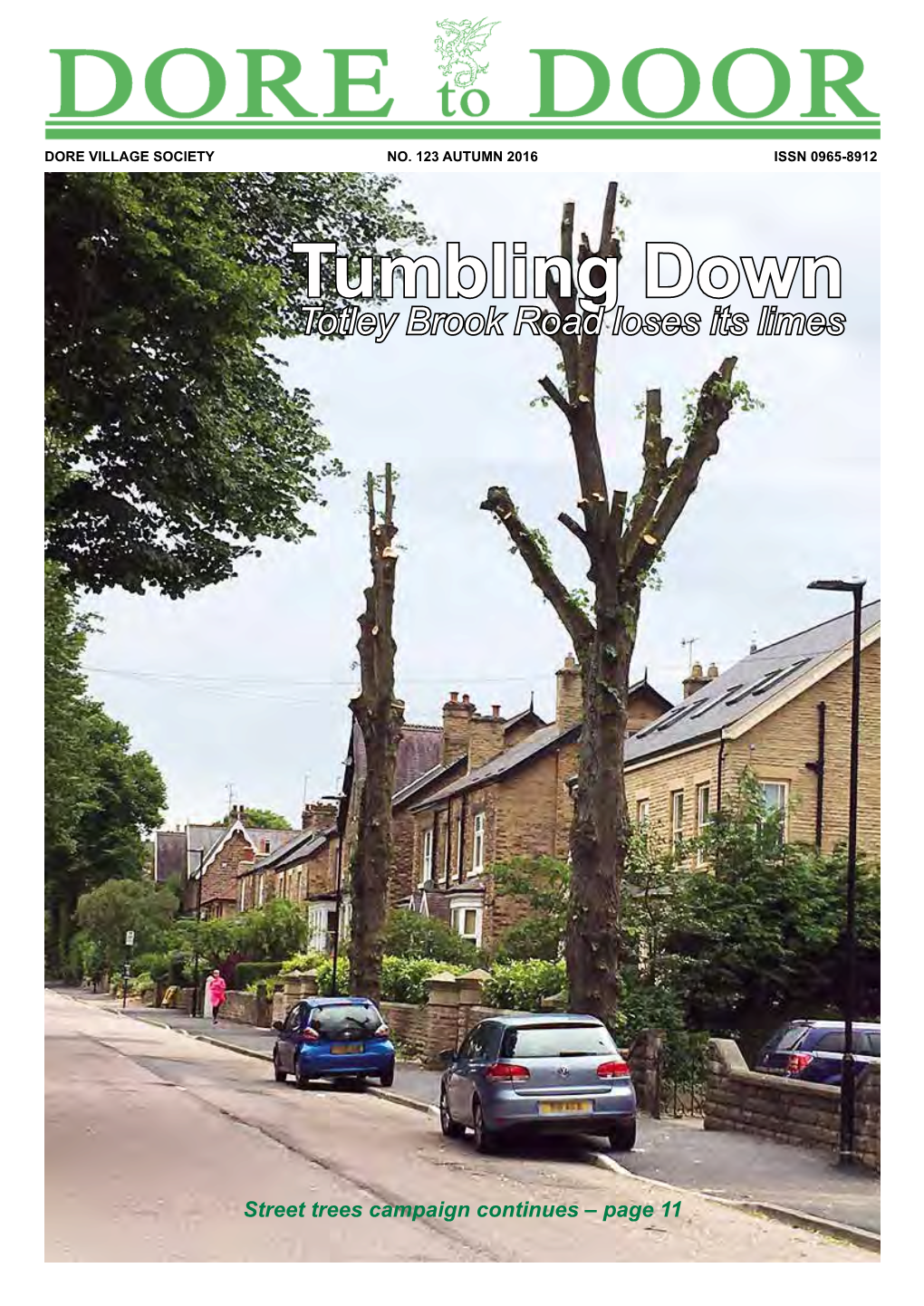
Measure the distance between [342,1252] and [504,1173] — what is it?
4.79m

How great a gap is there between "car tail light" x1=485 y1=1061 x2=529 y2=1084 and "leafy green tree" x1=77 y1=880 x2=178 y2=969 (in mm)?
47803

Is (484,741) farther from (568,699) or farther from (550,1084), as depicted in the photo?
(550,1084)

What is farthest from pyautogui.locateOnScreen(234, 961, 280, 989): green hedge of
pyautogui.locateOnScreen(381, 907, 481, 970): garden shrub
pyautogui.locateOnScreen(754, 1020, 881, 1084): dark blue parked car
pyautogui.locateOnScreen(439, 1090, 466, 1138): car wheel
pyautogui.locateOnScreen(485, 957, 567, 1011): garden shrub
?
pyautogui.locateOnScreen(439, 1090, 466, 1138): car wheel

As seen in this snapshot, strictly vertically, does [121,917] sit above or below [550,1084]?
below

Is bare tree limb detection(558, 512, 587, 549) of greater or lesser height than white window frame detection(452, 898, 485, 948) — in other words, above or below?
above

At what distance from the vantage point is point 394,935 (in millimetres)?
46125

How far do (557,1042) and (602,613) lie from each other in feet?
16.6

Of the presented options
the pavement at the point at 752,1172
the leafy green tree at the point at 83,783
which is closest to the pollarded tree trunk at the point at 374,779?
the leafy green tree at the point at 83,783

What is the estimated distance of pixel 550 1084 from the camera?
53.8ft

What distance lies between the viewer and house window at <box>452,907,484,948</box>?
2015 inches

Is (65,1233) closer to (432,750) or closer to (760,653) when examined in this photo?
(760,653)

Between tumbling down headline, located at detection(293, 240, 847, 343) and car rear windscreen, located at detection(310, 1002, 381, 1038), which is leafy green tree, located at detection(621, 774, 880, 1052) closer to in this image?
car rear windscreen, located at detection(310, 1002, 381, 1038)

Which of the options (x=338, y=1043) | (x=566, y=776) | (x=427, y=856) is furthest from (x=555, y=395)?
(x=427, y=856)

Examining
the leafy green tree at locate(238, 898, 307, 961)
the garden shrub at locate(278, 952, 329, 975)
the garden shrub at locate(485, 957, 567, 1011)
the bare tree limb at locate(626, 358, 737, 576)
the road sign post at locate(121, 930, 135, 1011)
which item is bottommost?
the road sign post at locate(121, 930, 135, 1011)
